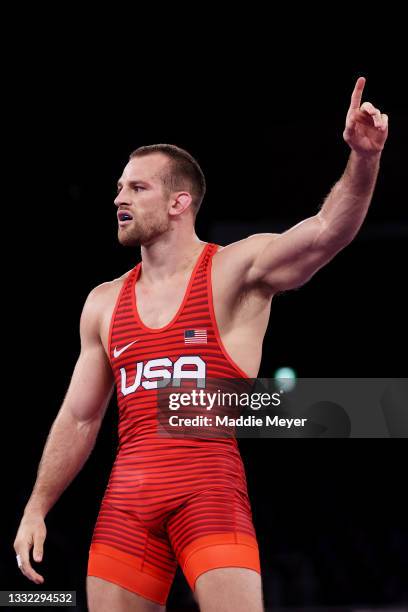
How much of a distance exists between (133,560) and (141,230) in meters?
1.19

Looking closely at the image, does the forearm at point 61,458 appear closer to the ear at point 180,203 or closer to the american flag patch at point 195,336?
the american flag patch at point 195,336

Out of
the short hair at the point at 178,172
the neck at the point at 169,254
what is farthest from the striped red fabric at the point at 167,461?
the short hair at the point at 178,172

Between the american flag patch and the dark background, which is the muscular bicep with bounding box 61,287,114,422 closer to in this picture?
the american flag patch

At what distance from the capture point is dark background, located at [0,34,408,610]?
23.4 feet

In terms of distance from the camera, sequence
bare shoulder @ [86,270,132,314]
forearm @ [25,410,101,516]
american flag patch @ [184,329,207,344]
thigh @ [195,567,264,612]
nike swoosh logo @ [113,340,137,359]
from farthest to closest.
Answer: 1. bare shoulder @ [86,270,132,314]
2. forearm @ [25,410,101,516]
3. nike swoosh logo @ [113,340,137,359]
4. american flag patch @ [184,329,207,344]
5. thigh @ [195,567,264,612]

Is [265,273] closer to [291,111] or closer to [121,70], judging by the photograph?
[121,70]

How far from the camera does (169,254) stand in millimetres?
3432

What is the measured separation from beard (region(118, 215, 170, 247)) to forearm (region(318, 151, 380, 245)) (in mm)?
727

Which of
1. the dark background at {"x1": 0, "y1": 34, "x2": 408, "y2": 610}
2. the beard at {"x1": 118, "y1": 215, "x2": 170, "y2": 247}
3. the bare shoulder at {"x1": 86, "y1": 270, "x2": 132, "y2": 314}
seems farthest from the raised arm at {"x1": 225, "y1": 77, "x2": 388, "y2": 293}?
the dark background at {"x1": 0, "y1": 34, "x2": 408, "y2": 610}

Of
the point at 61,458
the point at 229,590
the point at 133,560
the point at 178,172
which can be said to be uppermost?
the point at 178,172

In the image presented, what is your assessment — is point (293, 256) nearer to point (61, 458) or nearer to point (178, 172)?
point (178, 172)

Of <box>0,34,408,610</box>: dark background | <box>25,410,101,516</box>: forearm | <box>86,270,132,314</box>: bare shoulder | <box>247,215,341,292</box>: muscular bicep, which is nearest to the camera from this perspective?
<box>247,215,341,292</box>: muscular bicep

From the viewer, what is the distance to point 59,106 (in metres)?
7.45

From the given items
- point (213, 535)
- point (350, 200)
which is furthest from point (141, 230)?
point (213, 535)
